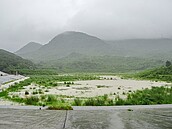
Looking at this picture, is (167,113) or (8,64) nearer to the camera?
(167,113)

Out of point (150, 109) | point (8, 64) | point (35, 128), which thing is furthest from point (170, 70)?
point (8, 64)

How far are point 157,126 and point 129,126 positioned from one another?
0.82m

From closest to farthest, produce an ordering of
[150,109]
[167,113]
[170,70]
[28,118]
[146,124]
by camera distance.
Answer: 1. [146,124]
2. [28,118]
3. [167,113]
4. [150,109]
5. [170,70]

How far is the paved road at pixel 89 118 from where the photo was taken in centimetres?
762

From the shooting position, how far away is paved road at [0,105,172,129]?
25.0ft

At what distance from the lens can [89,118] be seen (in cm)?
873

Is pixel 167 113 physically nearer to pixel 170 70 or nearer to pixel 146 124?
pixel 146 124

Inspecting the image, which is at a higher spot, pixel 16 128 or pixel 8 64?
pixel 8 64

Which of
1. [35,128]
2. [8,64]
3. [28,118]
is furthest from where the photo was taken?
[8,64]

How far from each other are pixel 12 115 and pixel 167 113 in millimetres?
5641

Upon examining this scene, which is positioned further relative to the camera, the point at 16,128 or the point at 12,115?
the point at 12,115

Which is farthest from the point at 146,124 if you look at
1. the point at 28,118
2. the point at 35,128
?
the point at 28,118

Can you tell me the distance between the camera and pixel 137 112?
9.78 m

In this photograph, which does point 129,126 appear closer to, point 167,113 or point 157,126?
point 157,126
